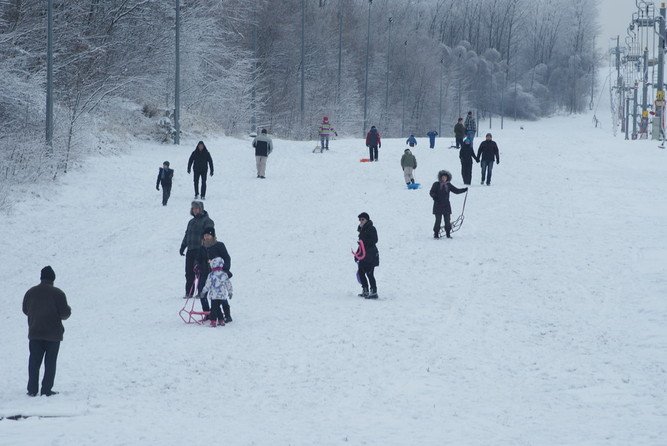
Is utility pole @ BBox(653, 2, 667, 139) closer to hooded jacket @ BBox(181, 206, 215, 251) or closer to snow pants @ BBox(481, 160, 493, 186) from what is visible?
snow pants @ BBox(481, 160, 493, 186)

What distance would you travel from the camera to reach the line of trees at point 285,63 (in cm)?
3681

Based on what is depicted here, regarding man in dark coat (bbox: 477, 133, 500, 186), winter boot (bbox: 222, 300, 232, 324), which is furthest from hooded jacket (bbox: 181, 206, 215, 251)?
man in dark coat (bbox: 477, 133, 500, 186)

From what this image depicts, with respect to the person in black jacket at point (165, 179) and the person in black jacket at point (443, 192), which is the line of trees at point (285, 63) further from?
the person in black jacket at point (443, 192)

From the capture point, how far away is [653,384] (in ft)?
40.4

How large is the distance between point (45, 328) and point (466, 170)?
20.8 metres

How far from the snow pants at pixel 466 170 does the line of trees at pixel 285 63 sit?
13.3 m

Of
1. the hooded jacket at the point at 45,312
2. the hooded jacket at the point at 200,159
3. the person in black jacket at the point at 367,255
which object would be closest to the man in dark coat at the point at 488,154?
the hooded jacket at the point at 200,159

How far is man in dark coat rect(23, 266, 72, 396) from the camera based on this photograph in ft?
38.3

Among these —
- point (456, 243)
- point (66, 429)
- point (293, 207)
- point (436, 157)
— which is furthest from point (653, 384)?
point (436, 157)

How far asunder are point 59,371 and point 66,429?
2793mm

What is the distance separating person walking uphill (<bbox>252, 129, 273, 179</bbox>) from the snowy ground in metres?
1.53

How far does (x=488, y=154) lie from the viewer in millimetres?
30562

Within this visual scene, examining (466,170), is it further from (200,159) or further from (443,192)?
(443,192)

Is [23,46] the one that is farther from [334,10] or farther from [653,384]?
[334,10]
